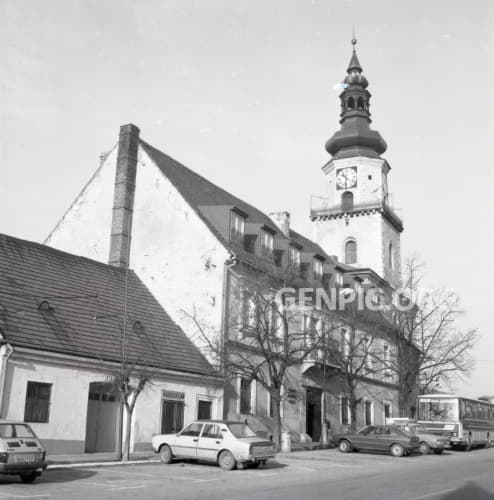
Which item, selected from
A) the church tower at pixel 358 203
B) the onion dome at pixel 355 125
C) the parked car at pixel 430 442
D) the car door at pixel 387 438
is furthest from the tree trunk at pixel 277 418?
the onion dome at pixel 355 125

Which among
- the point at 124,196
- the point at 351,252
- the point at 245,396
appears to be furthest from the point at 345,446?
the point at 351,252

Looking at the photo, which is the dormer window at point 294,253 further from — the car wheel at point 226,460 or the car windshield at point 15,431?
the car windshield at point 15,431

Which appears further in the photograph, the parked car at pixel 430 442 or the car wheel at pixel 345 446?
the parked car at pixel 430 442

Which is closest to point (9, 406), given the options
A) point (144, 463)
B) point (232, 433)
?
point (144, 463)

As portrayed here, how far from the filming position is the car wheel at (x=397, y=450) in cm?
2727

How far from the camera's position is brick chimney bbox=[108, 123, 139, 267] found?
3136 centimetres

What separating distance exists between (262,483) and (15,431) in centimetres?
589

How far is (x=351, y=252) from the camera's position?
5450 cm

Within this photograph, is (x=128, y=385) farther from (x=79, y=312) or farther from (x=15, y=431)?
(x=15, y=431)

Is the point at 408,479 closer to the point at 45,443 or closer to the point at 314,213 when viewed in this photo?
the point at 45,443

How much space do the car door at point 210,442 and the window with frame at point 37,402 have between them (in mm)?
5592

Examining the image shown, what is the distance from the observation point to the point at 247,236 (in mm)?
32875

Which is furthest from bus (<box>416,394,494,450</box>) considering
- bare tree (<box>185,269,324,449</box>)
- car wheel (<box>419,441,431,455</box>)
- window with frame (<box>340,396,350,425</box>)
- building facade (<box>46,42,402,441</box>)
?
bare tree (<box>185,269,324,449</box>)

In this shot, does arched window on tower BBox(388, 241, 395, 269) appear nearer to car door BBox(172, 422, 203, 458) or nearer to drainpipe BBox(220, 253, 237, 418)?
drainpipe BBox(220, 253, 237, 418)
